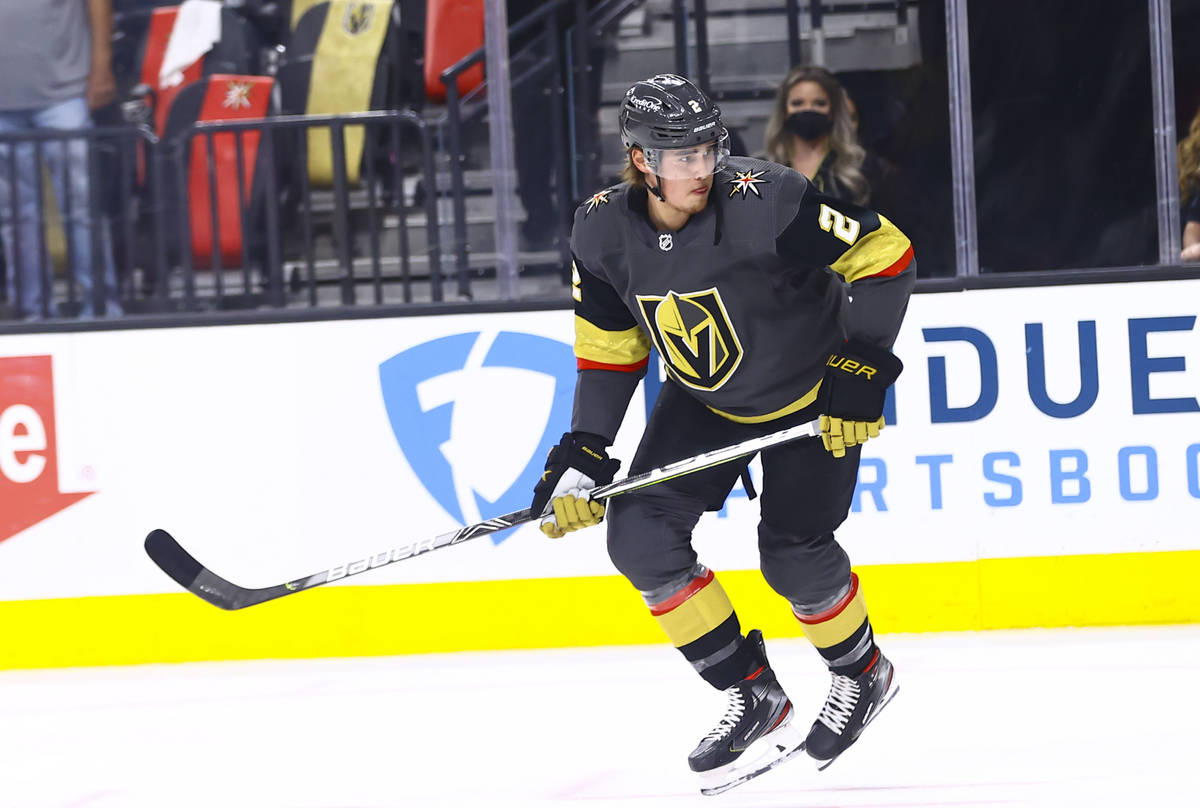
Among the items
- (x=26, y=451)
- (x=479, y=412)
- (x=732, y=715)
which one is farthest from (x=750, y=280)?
(x=26, y=451)

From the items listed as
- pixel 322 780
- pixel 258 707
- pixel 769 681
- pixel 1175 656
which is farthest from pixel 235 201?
pixel 1175 656

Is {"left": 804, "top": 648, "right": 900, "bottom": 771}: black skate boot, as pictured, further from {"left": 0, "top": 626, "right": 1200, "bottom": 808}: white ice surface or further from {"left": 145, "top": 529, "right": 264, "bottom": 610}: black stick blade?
{"left": 145, "top": 529, "right": 264, "bottom": 610}: black stick blade

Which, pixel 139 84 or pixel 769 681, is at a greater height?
pixel 139 84

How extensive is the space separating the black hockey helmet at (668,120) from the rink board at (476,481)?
56.1 inches

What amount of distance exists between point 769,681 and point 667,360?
573 millimetres

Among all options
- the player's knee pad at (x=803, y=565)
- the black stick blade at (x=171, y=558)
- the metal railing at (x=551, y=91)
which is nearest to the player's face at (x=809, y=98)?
the metal railing at (x=551, y=91)

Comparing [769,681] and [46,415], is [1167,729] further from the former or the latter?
[46,415]

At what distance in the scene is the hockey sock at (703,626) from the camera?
238 centimetres

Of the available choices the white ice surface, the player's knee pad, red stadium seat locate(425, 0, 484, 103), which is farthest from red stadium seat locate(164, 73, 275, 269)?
the player's knee pad

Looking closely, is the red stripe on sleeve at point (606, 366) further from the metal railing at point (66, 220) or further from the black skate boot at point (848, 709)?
the metal railing at point (66, 220)

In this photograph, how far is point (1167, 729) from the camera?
2623 millimetres

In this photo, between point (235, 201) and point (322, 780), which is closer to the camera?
point (322, 780)

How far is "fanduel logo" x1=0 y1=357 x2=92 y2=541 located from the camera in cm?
367

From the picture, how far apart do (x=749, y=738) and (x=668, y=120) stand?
3.32 feet
